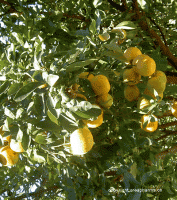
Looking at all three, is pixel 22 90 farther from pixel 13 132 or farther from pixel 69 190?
pixel 69 190

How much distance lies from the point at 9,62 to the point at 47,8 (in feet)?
4.16

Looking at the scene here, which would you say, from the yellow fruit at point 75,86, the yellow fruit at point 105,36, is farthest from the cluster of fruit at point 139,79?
the yellow fruit at point 75,86

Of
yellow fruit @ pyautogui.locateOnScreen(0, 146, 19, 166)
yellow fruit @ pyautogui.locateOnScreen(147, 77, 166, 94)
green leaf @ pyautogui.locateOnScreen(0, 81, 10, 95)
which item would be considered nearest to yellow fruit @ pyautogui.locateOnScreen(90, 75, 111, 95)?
yellow fruit @ pyautogui.locateOnScreen(147, 77, 166, 94)

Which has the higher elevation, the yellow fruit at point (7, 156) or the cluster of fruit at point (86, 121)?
the cluster of fruit at point (86, 121)

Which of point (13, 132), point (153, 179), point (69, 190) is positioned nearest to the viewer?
point (13, 132)

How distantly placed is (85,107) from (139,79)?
652 millimetres

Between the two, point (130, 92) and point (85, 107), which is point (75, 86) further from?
point (130, 92)

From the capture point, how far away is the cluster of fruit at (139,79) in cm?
105

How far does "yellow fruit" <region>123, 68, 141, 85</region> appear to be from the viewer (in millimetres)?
1093

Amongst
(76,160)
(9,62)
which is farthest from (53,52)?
(76,160)

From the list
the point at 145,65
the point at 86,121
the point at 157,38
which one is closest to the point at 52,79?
the point at 86,121

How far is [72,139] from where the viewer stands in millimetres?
878

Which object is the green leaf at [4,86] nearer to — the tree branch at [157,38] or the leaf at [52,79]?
the leaf at [52,79]

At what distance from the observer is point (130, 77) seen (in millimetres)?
1111
